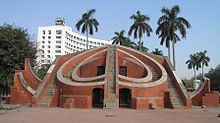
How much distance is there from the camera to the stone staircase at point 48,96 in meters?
24.8

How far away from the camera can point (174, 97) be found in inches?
991

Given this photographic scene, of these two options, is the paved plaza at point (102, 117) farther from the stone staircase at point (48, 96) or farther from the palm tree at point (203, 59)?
the palm tree at point (203, 59)

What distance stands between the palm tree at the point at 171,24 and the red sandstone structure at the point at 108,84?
58.0ft

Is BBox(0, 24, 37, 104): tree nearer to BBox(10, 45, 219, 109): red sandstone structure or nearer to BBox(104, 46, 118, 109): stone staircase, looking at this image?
BBox(10, 45, 219, 109): red sandstone structure

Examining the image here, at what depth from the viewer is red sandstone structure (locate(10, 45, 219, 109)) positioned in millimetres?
23281

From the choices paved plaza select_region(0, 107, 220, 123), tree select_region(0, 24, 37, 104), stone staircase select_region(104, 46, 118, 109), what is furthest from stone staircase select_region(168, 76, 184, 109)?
tree select_region(0, 24, 37, 104)

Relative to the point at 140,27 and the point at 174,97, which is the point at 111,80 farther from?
the point at 140,27

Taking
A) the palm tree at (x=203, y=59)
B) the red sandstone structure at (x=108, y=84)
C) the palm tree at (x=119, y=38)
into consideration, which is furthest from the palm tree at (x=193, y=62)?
the red sandstone structure at (x=108, y=84)

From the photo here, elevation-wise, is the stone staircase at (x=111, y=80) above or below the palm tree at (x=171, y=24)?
below

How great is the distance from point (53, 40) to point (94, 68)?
103946mm

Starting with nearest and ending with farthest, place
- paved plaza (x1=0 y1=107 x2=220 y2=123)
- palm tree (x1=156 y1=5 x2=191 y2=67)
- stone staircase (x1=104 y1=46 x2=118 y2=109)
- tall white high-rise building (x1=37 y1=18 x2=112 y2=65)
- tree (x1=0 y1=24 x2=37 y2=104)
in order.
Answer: paved plaza (x1=0 y1=107 x2=220 y2=123), stone staircase (x1=104 y1=46 x2=118 y2=109), tree (x1=0 y1=24 x2=37 y2=104), palm tree (x1=156 y1=5 x2=191 y2=67), tall white high-rise building (x1=37 y1=18 x2=112 y2=65)

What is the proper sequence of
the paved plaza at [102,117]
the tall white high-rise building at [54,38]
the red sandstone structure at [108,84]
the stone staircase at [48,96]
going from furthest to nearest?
the tall white high-rise building at [54,38]
the stone staircase at [48,96]
the red sandstone structure at [108,84]
the paved plaza at [102,117]

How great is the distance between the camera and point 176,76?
27.5 metres

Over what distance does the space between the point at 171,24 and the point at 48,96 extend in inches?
1120
